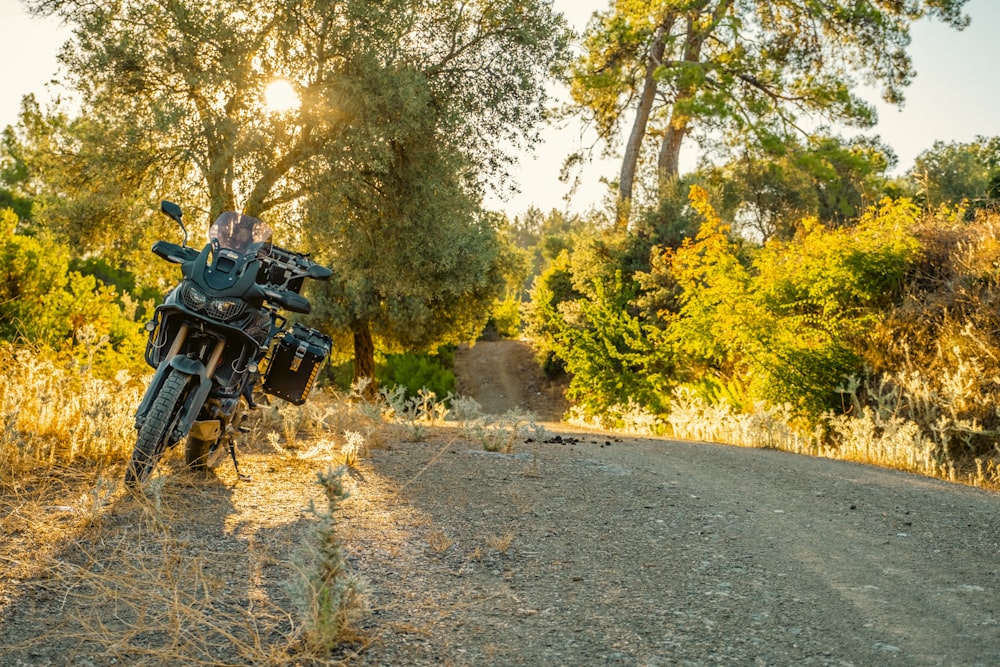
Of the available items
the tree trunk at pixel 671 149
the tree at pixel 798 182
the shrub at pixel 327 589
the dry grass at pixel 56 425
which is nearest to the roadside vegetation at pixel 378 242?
the dry grass at pixel 56 425

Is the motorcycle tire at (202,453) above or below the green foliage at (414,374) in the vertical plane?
below

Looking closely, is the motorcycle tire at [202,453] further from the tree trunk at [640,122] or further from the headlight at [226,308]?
the tree trunk at [640,122]

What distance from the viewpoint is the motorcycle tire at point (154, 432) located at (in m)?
4.90

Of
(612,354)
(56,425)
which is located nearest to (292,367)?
(56,425)

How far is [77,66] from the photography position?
33.3 feet

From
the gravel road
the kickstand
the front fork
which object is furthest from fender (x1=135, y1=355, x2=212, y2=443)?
the gravel road

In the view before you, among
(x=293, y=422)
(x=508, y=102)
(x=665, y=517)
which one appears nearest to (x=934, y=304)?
(x=508, y=102)

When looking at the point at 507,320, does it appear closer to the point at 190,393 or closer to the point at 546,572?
the point at 190,393

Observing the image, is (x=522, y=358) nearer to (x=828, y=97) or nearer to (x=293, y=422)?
(x=828, y=97)

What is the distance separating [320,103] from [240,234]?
14.8 feet

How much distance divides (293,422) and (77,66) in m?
5.75

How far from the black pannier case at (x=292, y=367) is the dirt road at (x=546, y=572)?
1.93 ft

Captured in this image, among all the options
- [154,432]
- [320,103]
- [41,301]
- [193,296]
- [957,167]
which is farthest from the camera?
[957,167]

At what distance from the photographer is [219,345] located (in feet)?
17.0
